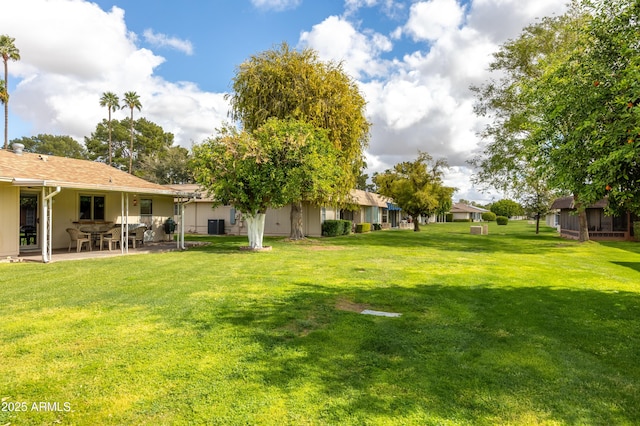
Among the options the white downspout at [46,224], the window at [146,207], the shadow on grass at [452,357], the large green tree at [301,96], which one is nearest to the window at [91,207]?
the window at [146,207]

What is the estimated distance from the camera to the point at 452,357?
4418 millimetres

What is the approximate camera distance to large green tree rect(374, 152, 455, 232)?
33.8 metres

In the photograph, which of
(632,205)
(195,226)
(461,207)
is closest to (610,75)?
(632,205)

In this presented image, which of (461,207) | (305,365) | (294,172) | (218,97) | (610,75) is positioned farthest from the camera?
(461,207)

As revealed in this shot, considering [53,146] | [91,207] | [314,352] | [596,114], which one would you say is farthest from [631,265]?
[53,146]

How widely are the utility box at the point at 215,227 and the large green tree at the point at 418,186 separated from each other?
1715cm

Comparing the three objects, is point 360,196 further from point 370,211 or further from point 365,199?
point 370,211

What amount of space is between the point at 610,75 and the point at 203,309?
26.0 ft

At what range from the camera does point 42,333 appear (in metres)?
5.07

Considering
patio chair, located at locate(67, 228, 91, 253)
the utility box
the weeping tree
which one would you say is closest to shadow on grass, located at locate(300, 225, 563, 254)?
the weeping tree

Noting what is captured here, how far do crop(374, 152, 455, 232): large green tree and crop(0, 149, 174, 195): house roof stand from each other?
23.3 meters

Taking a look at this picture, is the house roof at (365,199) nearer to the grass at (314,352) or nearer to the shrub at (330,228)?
the shrub at (330,228)

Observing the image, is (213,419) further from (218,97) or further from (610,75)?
(218,97)

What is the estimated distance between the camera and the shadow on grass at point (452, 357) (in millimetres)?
3311
